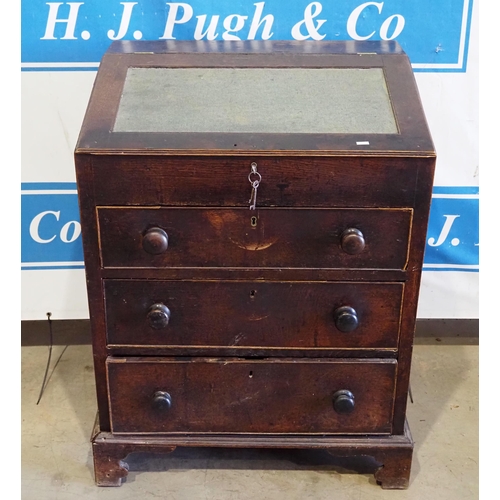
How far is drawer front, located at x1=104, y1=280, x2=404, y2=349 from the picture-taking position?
1.83 metres

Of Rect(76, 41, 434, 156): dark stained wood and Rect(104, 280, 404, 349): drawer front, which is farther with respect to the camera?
Rect(104, 280, 404, 349): drawer front

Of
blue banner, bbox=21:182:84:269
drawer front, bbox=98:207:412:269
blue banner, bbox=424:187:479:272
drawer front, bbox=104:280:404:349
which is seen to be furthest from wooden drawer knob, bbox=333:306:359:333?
blue banner, bbox=21:182:84:269

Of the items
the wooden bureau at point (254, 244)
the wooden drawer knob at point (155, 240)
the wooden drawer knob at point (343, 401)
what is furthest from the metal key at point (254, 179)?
the wooden drawer knob at point (343, 401)

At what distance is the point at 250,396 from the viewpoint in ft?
6.45

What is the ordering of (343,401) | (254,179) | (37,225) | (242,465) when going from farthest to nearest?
1. (37,225)
2. (242,465)
3. (343,401)
4. (254,179)

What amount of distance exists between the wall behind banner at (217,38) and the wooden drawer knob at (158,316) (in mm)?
737

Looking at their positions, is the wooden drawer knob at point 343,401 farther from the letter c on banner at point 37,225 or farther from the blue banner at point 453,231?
the letter c on banner at point 37,225

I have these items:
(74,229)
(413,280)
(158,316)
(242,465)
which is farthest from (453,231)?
(74,229)

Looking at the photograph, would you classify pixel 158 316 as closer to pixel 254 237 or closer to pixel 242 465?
pixel 254 237

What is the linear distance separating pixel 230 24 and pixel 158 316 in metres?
0.90

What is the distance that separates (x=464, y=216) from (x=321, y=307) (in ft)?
2.71

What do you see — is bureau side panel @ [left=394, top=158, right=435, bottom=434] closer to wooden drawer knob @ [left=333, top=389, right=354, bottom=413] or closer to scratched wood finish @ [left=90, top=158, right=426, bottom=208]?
scratched wood finish @ [left=90, top=158, right=426, bottom=208]

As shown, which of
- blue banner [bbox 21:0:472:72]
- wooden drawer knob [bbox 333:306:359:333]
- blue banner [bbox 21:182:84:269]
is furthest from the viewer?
blue banner [bbox 21:182:84:269]

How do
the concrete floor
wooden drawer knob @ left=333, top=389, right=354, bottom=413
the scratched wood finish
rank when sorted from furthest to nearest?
the concrete floor → wooden drawer knob @ left=333, top=389, right=354, bottom=413 → the scratched wood finish
